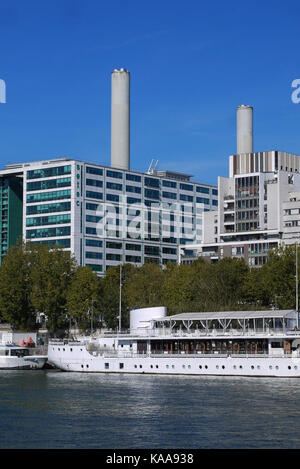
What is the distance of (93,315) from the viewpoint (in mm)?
147625

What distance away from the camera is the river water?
1988 inches

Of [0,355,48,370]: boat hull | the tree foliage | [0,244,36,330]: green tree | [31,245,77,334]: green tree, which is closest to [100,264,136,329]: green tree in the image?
the tree foliage

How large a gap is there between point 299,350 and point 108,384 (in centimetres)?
2122

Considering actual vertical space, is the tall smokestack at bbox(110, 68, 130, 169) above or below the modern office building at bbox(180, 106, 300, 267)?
above

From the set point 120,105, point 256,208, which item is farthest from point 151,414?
point 120,105

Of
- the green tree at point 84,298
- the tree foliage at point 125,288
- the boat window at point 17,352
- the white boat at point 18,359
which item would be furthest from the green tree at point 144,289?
the white boat at point 18,359

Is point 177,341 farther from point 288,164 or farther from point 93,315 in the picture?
point 288,164

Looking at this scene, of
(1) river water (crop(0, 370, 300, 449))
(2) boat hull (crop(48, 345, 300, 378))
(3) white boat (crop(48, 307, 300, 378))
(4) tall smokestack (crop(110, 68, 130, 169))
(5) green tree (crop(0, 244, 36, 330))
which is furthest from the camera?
(4) tall smokestack (crop(110, 68, 130, 169))

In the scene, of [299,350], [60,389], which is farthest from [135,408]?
[299,350]

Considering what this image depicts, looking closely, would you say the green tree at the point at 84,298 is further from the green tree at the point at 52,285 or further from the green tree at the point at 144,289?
the green tree at the point at 144,289

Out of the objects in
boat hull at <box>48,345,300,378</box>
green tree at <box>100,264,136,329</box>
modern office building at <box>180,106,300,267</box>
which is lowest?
boat hull at <box>48,345,300,378</box>

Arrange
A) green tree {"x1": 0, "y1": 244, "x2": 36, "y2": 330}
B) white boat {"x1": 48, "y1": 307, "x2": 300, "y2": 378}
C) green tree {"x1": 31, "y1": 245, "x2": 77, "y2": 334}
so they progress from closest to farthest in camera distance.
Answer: white boat {"x1": 48, "y1": 307, "x2": 300, "y2": 378}
green tree {"x1": 31, "y1": 245, "x2": 77, "y2": 334}
green tree {"x1": 0, "y1": 244, "x2": 36, "y2": 330}

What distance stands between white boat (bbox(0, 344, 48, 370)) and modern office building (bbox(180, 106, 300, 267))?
65.5 metres

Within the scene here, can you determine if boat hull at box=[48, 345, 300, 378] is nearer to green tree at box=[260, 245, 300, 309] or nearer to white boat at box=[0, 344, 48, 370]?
white boat at box=[0, 344, 48, 370]
